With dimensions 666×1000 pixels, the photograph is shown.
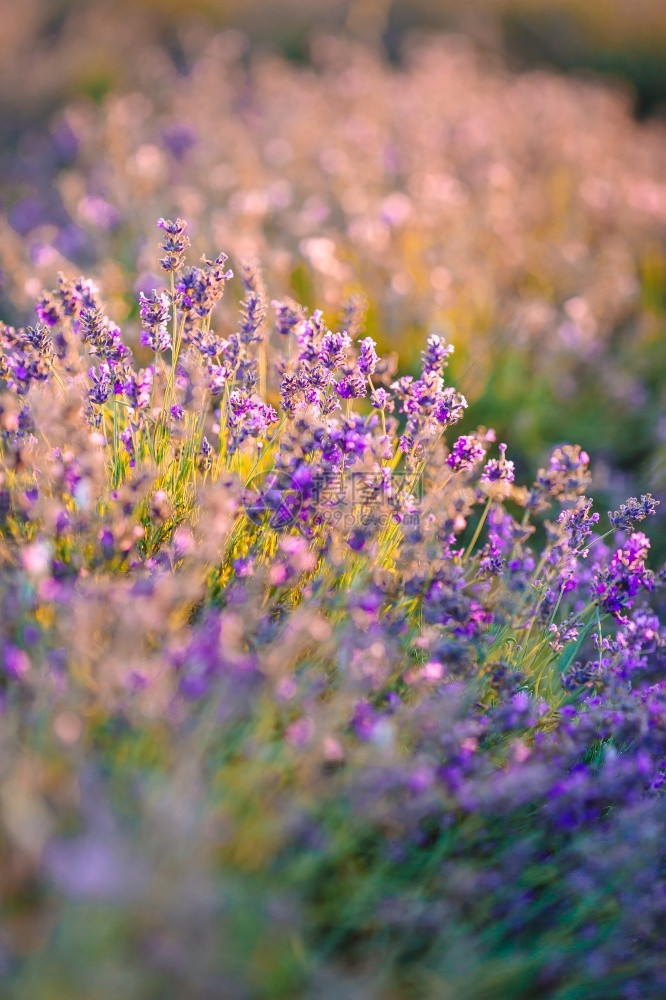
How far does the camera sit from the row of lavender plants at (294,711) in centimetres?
136

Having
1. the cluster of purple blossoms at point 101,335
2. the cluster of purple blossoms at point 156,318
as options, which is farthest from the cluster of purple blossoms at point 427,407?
the cluster of purple blossoms at point 101,335

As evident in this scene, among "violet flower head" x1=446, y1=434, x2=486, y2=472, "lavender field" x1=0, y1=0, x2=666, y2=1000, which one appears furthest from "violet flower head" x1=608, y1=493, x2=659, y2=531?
"violet flower head" x1=446, y1=434, x2=486, y2=472

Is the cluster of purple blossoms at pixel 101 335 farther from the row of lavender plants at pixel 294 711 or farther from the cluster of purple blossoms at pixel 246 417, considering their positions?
the cluster of purple blossoms at pixel 246 417

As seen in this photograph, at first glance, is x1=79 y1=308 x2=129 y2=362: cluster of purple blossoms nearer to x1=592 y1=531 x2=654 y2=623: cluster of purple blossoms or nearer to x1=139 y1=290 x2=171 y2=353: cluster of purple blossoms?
x1=139 y1=290 x2=171 y2=353: cluster of purple blossoms

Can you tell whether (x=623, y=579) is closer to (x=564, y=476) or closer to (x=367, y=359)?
(x=564, y=476)

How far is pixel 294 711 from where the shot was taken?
6.14 ft

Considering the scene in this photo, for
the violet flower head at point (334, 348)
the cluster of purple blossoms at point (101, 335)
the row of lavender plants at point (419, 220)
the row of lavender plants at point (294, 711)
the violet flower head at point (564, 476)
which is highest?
the row of lavender plants at point (419, 220)

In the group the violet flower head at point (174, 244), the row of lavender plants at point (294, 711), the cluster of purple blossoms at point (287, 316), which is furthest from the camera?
the cluster of purple blossoms at point (287, 316)

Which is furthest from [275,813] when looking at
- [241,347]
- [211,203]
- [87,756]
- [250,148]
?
[250,148]

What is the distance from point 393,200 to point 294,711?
12.5 ft

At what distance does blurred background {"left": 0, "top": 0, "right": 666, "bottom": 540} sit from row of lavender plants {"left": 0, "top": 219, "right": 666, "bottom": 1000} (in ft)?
3.63

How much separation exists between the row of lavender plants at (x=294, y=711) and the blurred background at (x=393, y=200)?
3.63 ft

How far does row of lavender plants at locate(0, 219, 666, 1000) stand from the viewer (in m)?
1.36

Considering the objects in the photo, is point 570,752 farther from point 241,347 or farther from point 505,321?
point 505,321
